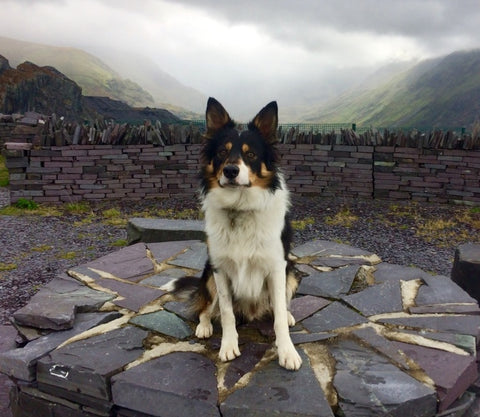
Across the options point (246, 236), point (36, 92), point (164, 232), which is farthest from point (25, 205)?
point (36, 92)

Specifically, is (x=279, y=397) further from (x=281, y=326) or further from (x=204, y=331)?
(x=204, y=331)

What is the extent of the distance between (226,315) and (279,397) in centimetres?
68

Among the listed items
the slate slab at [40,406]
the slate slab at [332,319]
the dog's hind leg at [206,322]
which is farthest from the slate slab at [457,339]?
the slate slab at [40,406]

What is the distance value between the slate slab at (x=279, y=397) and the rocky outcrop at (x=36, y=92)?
75.5 ft

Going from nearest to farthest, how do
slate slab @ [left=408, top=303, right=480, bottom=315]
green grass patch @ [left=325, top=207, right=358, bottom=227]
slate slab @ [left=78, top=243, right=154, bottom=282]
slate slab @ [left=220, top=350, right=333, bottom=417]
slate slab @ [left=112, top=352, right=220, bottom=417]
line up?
1. slate slab @ [left=220, top=350, right=333, bottom=417]
2. slate slab @ [left=112, top=352, right=220, bottom=417]
3. slate slab @ [left=408, top=303, right=480, bottom=315]
4. slate slab @ [left=78, top=243, right=154, bottom=282]
5. green grass patch @ [left=325, top=207, right=358, bottom=227]

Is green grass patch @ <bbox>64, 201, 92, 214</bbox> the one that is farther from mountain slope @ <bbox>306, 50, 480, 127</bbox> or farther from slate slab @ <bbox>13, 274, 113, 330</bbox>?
mountain slope @ <bbox>306, 50, 480, 127</bbox>

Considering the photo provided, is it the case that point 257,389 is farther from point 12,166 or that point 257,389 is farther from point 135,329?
point 12,166

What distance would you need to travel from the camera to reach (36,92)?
23.1 m

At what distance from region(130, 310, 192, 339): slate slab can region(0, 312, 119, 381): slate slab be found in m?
0.35

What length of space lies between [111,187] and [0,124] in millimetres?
8847

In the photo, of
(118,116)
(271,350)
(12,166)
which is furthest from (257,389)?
(118,116)

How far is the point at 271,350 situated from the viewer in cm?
273

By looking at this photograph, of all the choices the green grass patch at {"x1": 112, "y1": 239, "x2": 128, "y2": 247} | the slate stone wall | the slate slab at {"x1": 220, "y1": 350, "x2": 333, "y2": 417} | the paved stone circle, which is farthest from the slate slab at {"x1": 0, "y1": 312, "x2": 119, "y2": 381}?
the slate stone wall

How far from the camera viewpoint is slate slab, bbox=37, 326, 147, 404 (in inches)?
97.9
